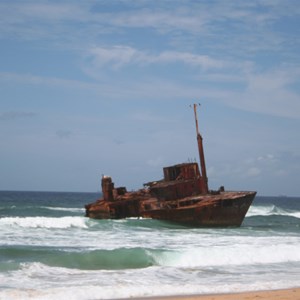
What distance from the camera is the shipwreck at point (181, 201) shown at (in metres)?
29.4

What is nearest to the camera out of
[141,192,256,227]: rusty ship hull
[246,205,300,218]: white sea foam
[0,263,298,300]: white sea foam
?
[0,263,298,300]: white sea foam

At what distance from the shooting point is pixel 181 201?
30.0 meters

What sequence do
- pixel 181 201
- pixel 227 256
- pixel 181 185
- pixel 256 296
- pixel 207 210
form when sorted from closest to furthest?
pixel 256 296 < pixel 227 256 < pixel 207 210 < pixel 181 201 < pixel 181 185

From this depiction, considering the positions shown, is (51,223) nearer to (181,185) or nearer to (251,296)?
(181,185)

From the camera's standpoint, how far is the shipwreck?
29.4 meters

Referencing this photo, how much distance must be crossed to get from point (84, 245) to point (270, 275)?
7.74 metres

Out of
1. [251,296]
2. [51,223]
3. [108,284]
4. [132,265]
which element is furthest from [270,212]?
[251,296]

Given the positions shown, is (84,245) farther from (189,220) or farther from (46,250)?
(189,220)

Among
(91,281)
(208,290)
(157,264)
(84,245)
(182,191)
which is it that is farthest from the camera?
(182,191)

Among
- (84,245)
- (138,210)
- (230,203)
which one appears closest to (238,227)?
(230,203)

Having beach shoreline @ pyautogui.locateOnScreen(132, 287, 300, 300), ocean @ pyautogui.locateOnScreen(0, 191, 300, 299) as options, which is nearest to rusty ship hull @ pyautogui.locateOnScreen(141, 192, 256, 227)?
ocean @ pyautogui.locateOnScreen(0, 191, 300, 299)

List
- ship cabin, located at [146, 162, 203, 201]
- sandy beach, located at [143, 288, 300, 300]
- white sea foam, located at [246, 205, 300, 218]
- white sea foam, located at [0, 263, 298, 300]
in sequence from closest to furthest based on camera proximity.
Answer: sandy beach, located at [143, 288, 300, 300]
white sea foam, located at [0, 263, 298, 300]
ship cabin, located at [146, 162, 203, 201]
white sea foam, located at [246, 205, 300, 218]

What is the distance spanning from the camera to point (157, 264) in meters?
16.5

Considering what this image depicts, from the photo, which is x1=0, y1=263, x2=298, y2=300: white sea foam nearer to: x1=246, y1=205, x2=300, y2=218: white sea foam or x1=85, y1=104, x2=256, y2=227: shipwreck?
x1=85, y1=104, x2=256, y2=227: shipwreck
